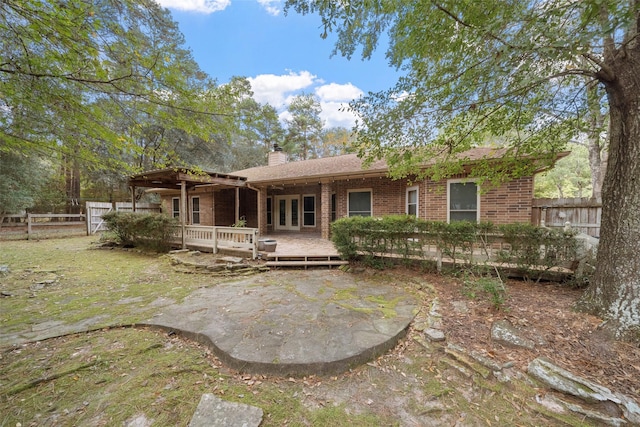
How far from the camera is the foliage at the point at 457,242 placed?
4613 mm

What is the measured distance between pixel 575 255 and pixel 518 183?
3.33m

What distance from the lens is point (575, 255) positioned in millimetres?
4461

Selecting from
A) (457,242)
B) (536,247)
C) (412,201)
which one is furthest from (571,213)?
(412,201)

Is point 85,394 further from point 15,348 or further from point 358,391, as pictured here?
point 358,391

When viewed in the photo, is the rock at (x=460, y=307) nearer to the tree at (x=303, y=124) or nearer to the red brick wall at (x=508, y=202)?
the red brick wall at (x=508, y=202)

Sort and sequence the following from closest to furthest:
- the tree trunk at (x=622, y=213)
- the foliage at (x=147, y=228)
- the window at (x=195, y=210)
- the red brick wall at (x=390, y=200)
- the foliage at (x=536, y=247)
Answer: the tree trunk at (x=622, y=213), the foliage at (x=536, y=247), the red brick wall at (x=390, y=200), the foliage at (x=147, y=228), the window at (x=195, y=210)

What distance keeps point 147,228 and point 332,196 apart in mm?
7620

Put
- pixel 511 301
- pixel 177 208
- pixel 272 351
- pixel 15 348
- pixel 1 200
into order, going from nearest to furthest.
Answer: pixel 272 351, pixel 15 348, pixel 511 301, pixel 1 200, pixel 177 208

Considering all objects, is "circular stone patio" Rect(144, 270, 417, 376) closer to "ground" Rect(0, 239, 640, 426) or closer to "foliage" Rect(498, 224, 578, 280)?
"ground" Rect(0, 239, 640, 426)

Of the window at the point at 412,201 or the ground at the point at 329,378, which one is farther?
the window at the point at 412,201

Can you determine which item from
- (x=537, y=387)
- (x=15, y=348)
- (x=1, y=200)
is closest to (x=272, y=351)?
(x=537, y=387)

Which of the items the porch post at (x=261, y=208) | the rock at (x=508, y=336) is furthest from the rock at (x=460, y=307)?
the porch post at (x=261, y=208)

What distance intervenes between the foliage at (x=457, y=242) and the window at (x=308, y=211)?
617cm

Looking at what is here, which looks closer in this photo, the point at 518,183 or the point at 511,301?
the point at 511,301
